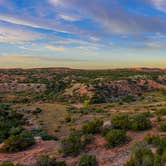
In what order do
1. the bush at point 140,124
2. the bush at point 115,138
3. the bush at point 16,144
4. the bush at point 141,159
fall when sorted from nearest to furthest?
the bush at point 141,159
the bush at point 115,138
the bush at point 16,144
the bush at point 140,124

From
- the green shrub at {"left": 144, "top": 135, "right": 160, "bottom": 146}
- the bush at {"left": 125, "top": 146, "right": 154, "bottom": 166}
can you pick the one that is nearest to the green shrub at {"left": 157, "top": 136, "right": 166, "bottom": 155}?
the green shrub at {"left": 144, "top": 135, "right": 160, "bottom": 146}

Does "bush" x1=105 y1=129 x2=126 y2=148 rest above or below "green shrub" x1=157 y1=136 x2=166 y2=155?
below

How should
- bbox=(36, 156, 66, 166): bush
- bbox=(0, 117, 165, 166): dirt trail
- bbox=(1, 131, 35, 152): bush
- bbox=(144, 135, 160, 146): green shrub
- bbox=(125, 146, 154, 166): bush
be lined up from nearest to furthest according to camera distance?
bbox=(125, 146, 154, 166): bush < bbox=(36, 156, 66, 166): bush < bbox=(0, 117, 165, 166): dirt trail < bbox=(144, 135, 160, 146): green shrub < bbox=(1, 131, 35, 152): bush

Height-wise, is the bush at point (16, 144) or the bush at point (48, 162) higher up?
the bush at point (48, 162)

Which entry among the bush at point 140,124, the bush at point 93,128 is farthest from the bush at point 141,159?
the bush at point 93,128

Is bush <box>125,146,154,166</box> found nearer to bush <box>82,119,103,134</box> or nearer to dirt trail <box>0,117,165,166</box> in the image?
dirt trail <box>0,117,165,166</box>

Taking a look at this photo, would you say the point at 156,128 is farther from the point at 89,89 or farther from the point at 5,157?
the point at 89,89

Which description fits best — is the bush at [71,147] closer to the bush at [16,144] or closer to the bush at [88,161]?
the bush at [88,161]

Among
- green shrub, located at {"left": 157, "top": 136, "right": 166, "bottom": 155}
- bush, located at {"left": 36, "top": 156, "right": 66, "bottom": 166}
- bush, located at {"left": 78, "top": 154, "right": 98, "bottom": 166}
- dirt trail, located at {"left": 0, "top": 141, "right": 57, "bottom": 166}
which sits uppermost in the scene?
green shrub, located at {"left": 157, "top": 136, "right": 166, "bottom": 155}

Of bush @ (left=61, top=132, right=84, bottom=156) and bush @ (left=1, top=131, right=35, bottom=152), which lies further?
bush @ (left=1, top=131, right=35, bottom=152)

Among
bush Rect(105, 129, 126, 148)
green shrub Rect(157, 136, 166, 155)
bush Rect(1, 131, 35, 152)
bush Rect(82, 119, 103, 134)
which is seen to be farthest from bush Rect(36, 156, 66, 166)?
bush Rect(82, 119, 103, 134)

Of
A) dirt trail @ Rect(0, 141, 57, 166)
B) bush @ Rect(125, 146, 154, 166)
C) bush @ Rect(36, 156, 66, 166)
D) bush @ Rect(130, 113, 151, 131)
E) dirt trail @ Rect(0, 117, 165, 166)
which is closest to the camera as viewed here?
bush @ Rect(125, 146, 154, 166)

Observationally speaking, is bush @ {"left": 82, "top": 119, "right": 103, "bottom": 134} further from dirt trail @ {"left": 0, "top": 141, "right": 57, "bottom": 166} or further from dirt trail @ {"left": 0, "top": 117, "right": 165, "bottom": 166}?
dirt trail @ {"left": 0, "top": 141, "right": 57, "bottom": 166}

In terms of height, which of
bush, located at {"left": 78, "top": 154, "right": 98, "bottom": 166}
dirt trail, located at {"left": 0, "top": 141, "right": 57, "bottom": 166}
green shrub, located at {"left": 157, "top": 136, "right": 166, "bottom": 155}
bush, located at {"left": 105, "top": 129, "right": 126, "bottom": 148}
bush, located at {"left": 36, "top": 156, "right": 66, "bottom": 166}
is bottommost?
dirt trail, located at {"left": 0, "top": 141, "right": 57, "bottom": 166}
